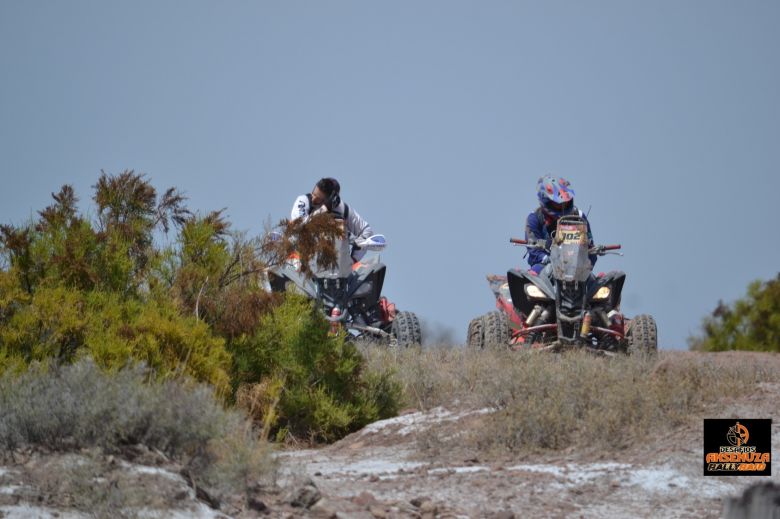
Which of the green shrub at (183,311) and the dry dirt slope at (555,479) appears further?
the green shrub at (183,311)

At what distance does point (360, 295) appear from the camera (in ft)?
54.1

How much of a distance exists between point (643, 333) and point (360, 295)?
342 centimetres

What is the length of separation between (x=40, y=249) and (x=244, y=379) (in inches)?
76.0

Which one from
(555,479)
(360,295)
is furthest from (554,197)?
(555,479)

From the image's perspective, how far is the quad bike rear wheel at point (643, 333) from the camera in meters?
16.1

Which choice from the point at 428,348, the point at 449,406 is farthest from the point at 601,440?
the point at 428,348

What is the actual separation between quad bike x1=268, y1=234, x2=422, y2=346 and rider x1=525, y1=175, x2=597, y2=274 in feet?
5.94

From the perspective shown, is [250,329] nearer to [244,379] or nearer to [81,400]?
[244,379]

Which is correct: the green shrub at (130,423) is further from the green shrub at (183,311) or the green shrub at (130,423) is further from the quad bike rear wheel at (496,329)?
the quad bike rear wheel at (496,329)

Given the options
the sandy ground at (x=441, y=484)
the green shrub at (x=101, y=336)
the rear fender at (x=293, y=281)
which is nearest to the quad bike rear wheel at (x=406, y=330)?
the rear fender at (x=293, y=281)

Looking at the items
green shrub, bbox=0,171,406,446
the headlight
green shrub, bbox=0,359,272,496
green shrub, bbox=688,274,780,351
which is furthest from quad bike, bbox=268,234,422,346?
green shrub, bbox=688,274,780,351

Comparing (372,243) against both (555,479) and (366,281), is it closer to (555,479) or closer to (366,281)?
(366,281)

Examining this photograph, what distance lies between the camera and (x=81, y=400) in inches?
292

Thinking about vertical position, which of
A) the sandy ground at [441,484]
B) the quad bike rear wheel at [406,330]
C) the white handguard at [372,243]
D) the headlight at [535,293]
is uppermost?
the white handguard at [372,243]
